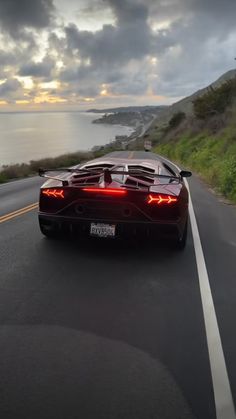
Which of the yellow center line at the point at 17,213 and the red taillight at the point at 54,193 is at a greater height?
the red taillight at the point at 54,193

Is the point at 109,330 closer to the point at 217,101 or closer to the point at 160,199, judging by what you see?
the point at 160,199

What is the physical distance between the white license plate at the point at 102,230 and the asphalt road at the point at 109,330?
36 cm

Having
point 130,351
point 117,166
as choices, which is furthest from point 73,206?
point 130,351

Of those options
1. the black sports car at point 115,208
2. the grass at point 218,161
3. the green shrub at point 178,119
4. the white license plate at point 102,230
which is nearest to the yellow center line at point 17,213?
the black sports car at point 115,208

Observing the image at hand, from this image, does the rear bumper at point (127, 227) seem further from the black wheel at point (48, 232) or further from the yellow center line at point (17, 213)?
the yellow center line at point (17, 213)

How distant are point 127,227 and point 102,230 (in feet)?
1.20

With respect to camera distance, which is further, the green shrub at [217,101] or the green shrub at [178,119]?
the green shrub at [178,119]

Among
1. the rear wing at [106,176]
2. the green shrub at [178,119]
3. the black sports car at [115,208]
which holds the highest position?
the rear wing at [106,176]

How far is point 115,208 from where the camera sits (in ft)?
20.1

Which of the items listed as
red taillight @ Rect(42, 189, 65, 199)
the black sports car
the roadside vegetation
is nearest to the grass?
the roadside vegetation

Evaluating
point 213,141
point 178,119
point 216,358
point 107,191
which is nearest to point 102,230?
point 107,191

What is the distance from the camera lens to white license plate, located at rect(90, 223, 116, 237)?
20.4ft

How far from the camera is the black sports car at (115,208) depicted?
6.12 m

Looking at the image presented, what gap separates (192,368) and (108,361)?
659 millimetres
